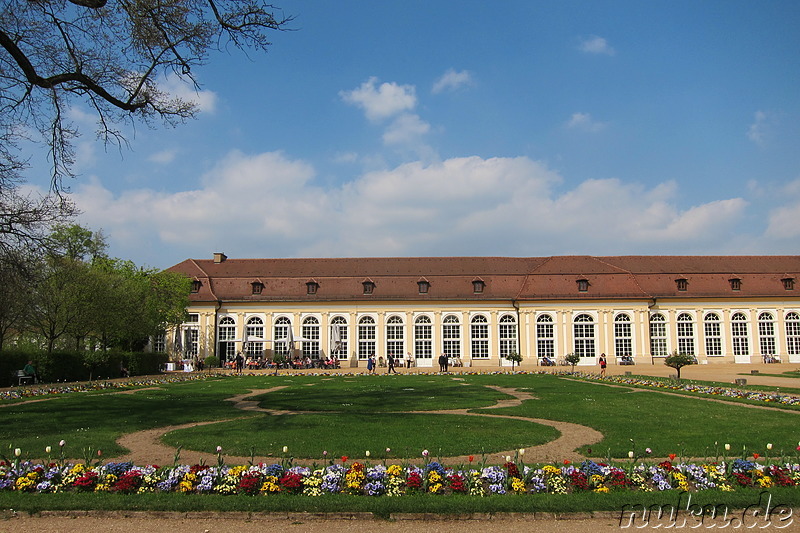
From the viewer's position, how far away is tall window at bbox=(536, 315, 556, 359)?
49938mm

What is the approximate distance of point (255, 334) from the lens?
51.1m

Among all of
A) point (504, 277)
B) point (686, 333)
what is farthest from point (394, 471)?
point (686, 333)

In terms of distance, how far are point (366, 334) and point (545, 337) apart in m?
15.0

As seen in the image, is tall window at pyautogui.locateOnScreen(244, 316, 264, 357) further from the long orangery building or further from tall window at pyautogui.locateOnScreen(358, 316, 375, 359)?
tall window at pyautogui.locateOnScreen(358, 316, 375, 359)

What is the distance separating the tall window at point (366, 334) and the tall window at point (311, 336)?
3654 mm

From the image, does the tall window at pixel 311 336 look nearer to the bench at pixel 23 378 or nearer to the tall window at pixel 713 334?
the bench at pixel 23 378

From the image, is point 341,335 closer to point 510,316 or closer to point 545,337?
point 510,316

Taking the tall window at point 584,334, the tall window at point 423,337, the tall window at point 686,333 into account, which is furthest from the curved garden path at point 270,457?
the tall window at point 686,333

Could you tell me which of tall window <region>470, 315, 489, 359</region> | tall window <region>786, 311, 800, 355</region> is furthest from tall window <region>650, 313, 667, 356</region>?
tall window <region>470, 315, 489, 359</region>

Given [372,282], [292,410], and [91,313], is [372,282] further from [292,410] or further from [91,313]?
[292,410]

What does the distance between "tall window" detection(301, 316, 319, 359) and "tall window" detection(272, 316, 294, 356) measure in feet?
4.52

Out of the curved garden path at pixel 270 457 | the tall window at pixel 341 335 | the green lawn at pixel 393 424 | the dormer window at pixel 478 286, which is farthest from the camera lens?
the dormer window at pixel 478 286

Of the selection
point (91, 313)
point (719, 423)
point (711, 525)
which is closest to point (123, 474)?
point (711, 525)

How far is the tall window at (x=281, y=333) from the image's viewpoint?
166ft
